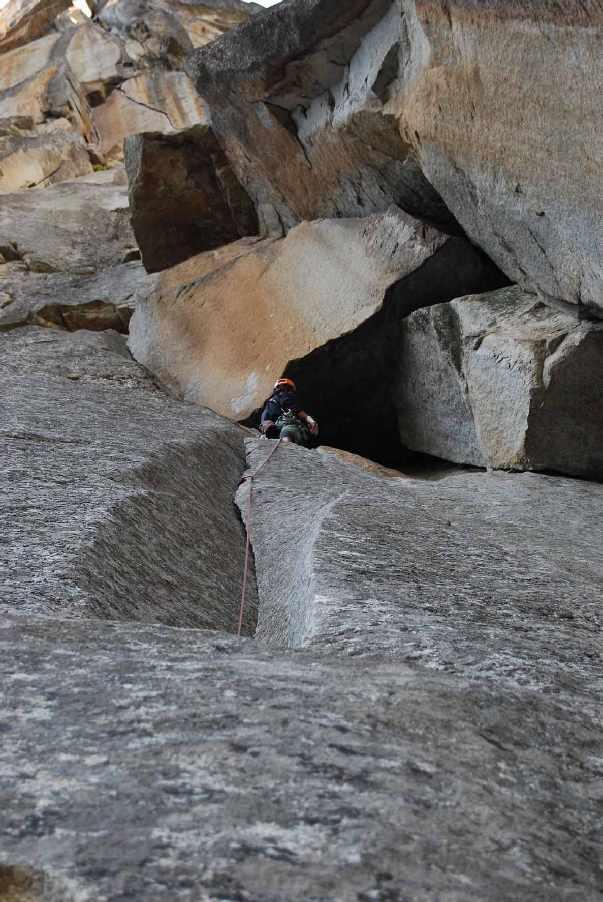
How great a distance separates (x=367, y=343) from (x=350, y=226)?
203cm

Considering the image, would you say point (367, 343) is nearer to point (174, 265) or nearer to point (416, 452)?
point (416, 452)

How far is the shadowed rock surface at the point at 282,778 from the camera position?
2.35 m

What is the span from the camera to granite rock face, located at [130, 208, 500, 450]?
12.8 meters

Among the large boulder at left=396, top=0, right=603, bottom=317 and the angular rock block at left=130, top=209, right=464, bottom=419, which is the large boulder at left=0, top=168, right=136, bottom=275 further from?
the large boulder at left=396, top=0, right=603, bottom=317

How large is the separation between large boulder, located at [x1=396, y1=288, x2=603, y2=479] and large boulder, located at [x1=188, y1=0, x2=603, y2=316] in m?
0.48

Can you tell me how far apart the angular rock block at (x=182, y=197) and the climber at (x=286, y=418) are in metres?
5.11

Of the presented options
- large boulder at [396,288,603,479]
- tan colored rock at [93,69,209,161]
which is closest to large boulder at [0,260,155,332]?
large boulder at [396,288,603,479]

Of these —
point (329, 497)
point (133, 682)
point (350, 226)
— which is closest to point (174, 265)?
point (350, 226)

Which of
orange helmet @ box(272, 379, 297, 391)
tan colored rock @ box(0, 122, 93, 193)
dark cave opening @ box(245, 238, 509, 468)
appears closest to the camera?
orange helmet @ box(272, 379, 297, 391)

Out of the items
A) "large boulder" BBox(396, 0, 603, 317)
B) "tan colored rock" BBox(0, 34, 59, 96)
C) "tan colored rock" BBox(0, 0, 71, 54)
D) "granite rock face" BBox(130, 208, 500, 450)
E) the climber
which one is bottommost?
the climber

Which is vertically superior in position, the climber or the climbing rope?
the climber

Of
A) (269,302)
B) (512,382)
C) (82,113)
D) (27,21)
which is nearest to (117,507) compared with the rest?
(512,382)

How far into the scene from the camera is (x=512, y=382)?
1073 cm

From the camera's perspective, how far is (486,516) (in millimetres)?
7809
